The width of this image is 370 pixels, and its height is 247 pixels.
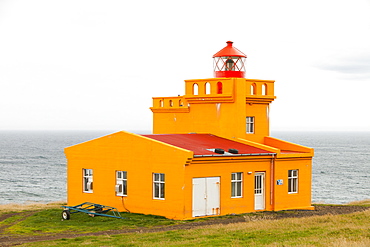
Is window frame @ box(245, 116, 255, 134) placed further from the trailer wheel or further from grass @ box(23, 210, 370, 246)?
the trailer wheel

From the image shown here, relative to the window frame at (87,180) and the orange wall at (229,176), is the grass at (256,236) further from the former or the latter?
the window frame at (87,180)

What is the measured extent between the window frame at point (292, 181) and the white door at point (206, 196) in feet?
16.9

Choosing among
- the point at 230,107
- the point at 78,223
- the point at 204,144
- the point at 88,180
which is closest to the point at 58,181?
the point at 88,180

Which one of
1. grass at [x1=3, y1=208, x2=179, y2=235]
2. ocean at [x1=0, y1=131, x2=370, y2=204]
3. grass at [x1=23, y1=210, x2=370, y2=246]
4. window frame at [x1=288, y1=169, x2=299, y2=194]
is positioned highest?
window frame at [x1=288, y1=169, x2=299, y2=194]

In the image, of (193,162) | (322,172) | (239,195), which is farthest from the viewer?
(322,172)

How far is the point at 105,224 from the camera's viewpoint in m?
24.4

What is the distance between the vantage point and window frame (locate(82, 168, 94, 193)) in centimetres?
2956

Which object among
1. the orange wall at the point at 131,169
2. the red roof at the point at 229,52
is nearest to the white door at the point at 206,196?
the orange wall at the point at 131,169

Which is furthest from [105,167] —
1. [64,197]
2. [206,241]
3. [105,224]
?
[64,197]

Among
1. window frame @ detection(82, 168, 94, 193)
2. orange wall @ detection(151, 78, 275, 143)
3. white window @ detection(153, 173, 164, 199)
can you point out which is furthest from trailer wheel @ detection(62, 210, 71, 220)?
orange wall @ detection(151, 78, 275, 143)

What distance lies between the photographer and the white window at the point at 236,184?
1094 inches

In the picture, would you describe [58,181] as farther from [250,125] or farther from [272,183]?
[272,183]

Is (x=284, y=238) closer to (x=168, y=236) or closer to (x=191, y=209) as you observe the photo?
(x=168, y=236)

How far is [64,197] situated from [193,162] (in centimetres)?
3592
